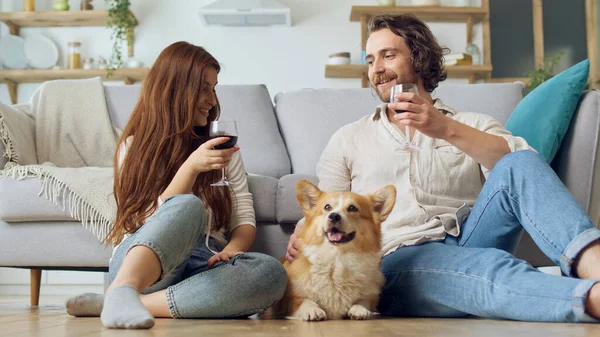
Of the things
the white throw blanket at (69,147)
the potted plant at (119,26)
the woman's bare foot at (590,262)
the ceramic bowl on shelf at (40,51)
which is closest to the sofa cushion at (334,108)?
the white throw blanket at (69,147)

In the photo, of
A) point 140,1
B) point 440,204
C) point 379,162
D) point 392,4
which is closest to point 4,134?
point 379,162

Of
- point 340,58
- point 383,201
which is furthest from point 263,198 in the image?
point 340,58

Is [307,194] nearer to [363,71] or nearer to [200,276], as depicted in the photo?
[200,276]

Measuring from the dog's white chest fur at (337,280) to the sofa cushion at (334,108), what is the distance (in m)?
1.29

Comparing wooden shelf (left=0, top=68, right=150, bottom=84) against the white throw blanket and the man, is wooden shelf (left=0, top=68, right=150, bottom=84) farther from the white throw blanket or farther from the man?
the man

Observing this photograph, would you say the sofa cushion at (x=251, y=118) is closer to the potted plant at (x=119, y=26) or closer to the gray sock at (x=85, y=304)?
the gray sock at (x=85, y=304)

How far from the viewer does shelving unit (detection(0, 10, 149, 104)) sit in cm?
502

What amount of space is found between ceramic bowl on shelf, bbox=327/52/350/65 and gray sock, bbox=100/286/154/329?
12.8ft

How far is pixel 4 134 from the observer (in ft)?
8.59

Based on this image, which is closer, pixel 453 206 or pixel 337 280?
pixel 337 280

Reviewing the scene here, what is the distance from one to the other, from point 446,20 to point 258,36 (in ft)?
4.96

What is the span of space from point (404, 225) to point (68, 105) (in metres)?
1.94

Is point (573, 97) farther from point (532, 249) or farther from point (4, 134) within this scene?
point (4, 134)

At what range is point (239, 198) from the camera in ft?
6.40
